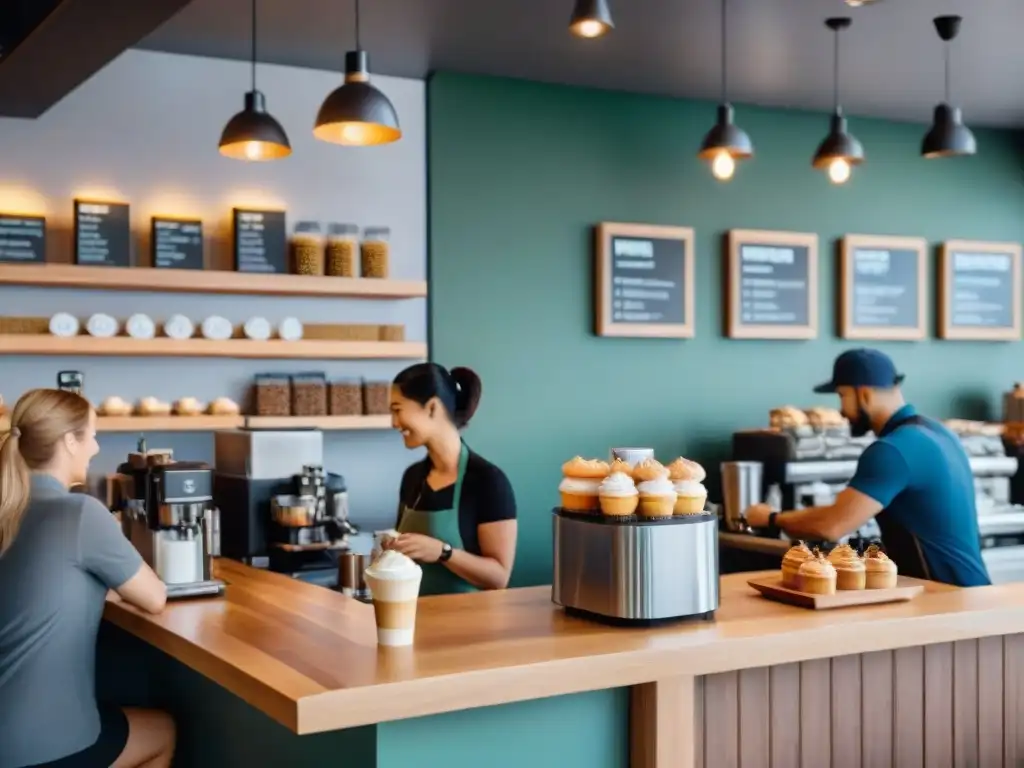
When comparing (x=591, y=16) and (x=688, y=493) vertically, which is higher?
(x=591, y=16)

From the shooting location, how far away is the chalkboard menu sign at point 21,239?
13.6 feet

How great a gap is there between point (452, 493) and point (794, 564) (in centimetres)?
102

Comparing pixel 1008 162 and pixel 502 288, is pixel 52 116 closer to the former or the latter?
pixel 502 288

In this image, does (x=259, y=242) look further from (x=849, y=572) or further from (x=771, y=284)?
(x=849, y=572)

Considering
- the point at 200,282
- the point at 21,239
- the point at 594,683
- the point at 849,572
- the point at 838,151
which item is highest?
the point at 838,151

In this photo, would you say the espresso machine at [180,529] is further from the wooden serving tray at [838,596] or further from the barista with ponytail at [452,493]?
the wooden serving tray at [838,596]

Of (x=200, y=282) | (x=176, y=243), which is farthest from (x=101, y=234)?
(x=200, y=282)

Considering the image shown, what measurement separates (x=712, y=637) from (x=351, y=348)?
271 cm

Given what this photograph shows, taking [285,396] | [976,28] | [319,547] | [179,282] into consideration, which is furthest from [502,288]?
[976,28]

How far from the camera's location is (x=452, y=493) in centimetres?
319

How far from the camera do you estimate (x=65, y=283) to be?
13.6 ft

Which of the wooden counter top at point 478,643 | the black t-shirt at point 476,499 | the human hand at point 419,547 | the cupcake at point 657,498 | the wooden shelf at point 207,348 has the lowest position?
the wooden counter top at point 478,643

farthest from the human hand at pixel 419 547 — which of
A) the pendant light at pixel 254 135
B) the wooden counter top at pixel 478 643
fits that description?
the pendant light at pixel 254 135

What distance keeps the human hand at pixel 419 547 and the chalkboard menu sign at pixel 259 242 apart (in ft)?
6.21
